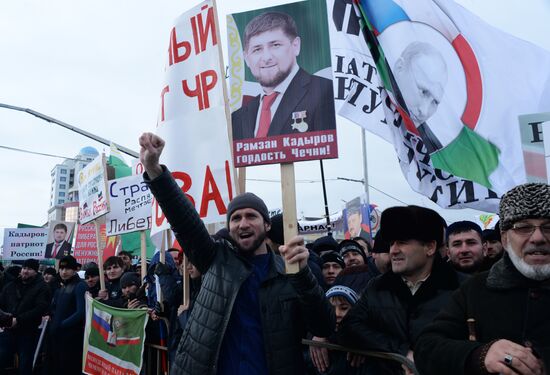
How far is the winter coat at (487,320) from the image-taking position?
1621mm

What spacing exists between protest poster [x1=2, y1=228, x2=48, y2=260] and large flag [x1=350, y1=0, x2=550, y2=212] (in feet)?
41.0

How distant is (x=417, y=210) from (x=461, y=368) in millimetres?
1100

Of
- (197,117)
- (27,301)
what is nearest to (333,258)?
(197,117)

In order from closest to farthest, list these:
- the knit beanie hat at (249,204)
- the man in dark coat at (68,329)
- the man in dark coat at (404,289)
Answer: the man in dark coat at (404,289)
the knit beanie hat at (249,204)
the man in dark coat at (68,329)

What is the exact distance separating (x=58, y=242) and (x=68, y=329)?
9.59m

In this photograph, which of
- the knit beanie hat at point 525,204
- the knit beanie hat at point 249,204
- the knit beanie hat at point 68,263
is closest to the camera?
the knit beanie hat at point 525,204

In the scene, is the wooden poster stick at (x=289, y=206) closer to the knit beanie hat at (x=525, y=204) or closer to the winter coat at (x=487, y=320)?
the winter coat at (x=487, y=320)

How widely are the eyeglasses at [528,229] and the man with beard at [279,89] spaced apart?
1542mm

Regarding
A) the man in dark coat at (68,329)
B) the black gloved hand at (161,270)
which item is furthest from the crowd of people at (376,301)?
the man in dark coat at (68,329)

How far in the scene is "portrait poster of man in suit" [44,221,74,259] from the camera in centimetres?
1488

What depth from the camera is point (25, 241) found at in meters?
14.3

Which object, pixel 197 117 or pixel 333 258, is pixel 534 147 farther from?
pixel 197 117

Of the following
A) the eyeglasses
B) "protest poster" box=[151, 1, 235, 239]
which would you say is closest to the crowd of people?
the eyeglasses

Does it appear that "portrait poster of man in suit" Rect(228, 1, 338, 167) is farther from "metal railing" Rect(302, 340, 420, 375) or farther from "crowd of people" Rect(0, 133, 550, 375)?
"metal railing" Rect(302, 340, 420, 375)
